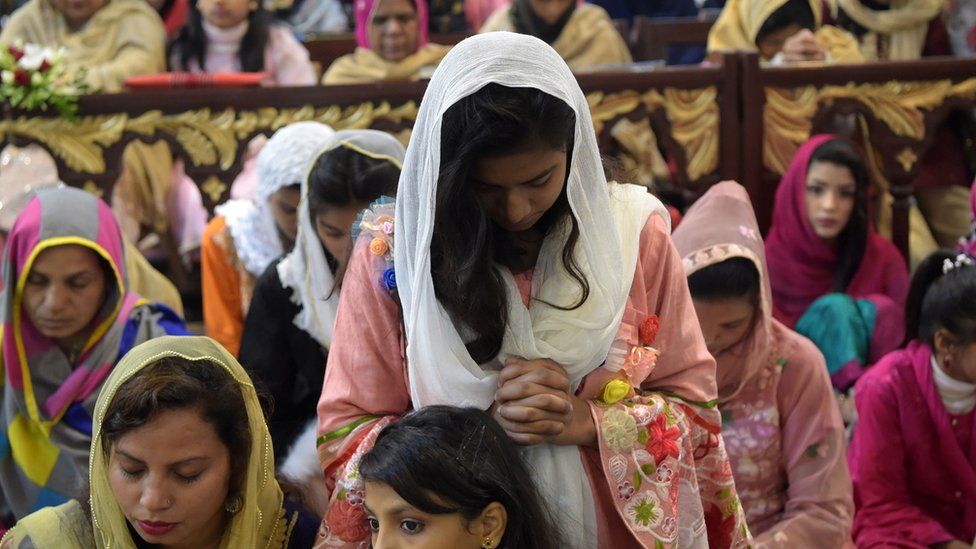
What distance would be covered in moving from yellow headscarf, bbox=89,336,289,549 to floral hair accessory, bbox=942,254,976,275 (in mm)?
1716

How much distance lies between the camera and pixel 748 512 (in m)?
2.76

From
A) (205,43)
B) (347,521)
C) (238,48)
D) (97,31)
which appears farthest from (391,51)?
(347,521)

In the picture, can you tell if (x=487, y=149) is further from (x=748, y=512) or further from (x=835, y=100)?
(x=835, y=100)

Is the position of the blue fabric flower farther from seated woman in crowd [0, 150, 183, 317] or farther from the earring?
seated woman in crowd [0, 150, 183, 317]

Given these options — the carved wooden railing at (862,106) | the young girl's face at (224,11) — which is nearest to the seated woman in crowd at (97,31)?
the young girl's face at (224,11)

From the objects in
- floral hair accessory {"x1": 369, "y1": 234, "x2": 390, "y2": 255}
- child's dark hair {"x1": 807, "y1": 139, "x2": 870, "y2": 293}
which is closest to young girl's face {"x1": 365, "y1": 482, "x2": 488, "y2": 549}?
floral hair accessory {"x1": 369, "y1": 234, "x2": 390, "y2": 255}

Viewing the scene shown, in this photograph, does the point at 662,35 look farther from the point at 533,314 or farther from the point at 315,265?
the point at 533,314

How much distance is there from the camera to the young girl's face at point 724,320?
2.67 m

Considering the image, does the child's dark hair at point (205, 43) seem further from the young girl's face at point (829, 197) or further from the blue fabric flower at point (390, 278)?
the blue fabric flower at point (390, 278)

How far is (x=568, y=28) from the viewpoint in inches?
195

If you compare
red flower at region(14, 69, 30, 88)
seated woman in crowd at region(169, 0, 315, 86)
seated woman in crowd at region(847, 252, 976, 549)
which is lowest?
seated woman in crowd at region(847, 252, 976, 549)

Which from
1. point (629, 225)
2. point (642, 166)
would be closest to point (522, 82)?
point (629, 225)

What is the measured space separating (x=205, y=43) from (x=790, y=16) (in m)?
2.32

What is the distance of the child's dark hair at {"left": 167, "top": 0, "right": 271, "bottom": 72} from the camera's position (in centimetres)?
491
